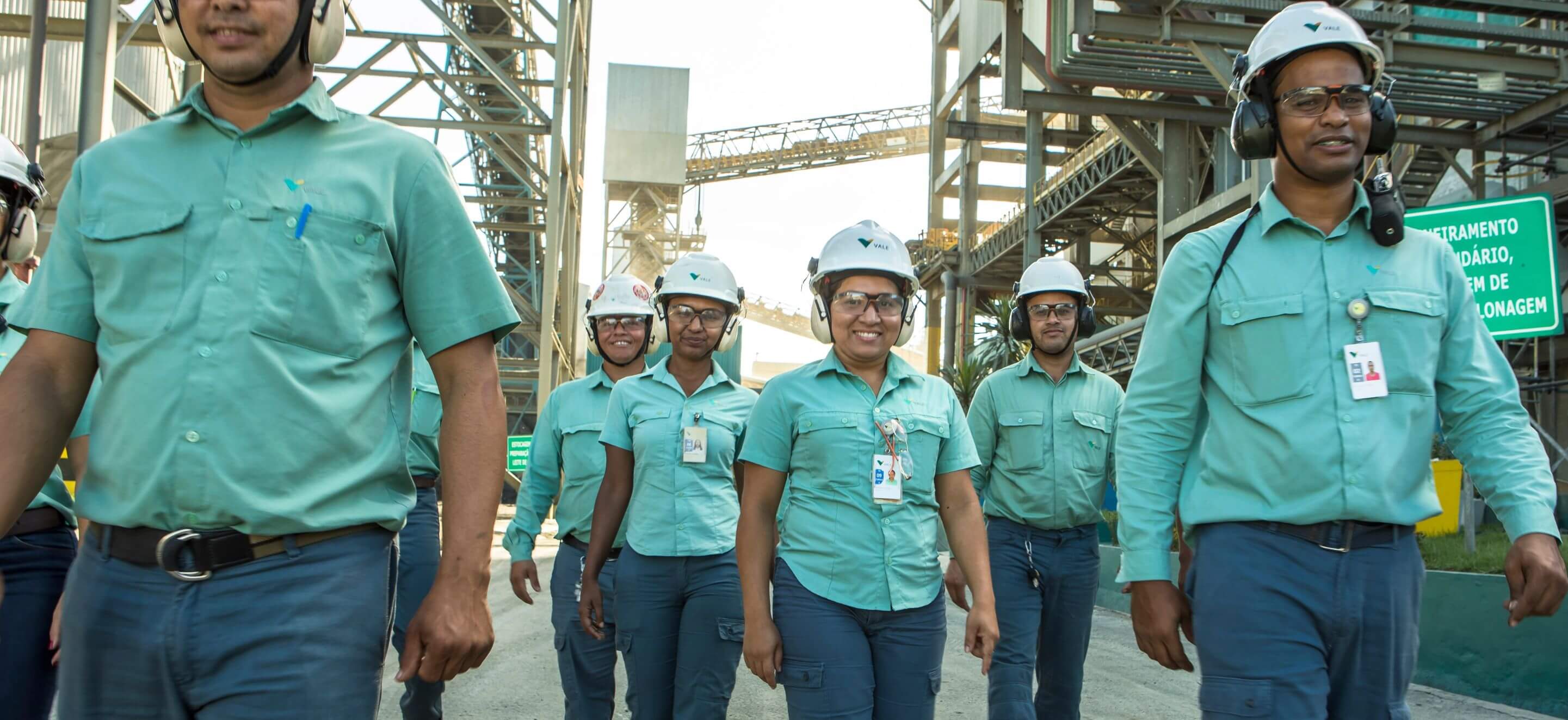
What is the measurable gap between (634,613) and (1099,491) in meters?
2.31

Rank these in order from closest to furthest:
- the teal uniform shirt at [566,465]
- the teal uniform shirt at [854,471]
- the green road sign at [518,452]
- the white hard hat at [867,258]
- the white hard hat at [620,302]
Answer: the teal uniform shirt at [854,471] < the white hard hat at [867,258] < the teal uniform shirt at [566,465] < the white hard hat at [620,302] < the green road sign at [518,452]

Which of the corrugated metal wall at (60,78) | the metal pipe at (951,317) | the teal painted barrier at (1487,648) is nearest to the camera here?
the teal painted barrier at (1487,648)

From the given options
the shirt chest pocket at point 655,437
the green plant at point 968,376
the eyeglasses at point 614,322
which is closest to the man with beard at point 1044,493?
the shirt chest pocket at point 655,437

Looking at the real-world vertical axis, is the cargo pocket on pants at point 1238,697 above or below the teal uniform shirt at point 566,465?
below

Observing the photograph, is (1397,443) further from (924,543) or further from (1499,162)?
(1499,162)

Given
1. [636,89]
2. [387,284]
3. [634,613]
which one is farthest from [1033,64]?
[387,284]

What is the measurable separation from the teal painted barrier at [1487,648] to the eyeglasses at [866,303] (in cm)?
338

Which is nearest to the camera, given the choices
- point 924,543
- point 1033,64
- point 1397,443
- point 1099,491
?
point 1397,443

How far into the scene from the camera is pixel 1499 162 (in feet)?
51.6

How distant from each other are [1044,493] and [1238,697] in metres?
2.88

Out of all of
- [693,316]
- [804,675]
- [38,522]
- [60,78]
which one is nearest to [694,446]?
[693,316]

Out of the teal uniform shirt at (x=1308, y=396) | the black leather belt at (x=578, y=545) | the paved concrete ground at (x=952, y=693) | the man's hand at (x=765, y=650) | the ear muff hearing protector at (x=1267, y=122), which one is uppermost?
the ear muff hearing protector at (x=1267, y=122)

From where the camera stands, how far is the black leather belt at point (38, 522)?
11.7 ft

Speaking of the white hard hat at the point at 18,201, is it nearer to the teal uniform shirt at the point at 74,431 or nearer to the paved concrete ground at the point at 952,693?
the teal uniform shirt at the point at 74,431
